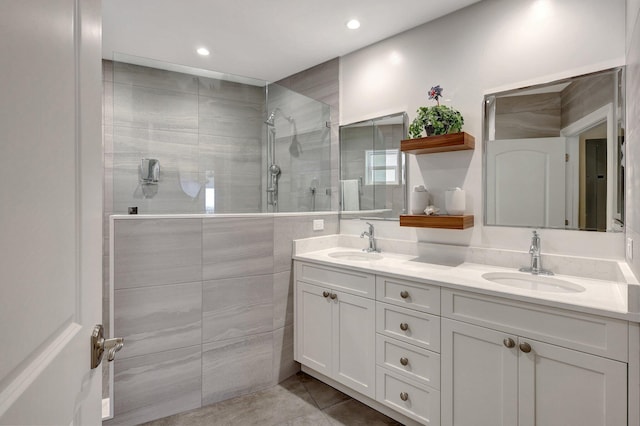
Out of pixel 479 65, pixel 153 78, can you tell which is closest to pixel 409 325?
→ pixel 479 65

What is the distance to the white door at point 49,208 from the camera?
39 cm

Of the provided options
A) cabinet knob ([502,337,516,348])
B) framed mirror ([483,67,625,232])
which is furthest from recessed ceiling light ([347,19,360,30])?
cabinet knob ([502,337,516,348])

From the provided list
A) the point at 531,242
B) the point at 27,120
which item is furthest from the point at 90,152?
the point at 531,242

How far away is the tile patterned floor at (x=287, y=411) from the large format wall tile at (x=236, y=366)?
0.06 metres

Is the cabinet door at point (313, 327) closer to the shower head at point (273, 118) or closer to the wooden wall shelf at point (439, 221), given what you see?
the wooden wall shelf at point (439, 221)

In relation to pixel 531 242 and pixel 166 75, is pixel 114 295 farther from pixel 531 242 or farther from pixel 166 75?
pixel 531 242

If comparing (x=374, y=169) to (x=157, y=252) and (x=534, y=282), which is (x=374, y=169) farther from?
(x=157, y=252)

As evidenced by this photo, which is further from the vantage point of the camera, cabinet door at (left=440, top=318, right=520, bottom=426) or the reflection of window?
the reflection of window

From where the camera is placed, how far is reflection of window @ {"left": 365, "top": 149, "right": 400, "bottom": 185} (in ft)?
8.71

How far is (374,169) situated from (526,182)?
1.12 m

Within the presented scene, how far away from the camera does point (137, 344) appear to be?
6.46 ft

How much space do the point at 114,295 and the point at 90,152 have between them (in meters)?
1.55

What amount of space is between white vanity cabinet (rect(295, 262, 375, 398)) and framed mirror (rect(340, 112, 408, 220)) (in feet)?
2.49

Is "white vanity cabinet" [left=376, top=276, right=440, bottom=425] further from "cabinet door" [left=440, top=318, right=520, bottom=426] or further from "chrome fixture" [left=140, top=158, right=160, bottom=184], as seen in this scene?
"chrome fixture" [left=140, top=158, right=160, bottom=184]
